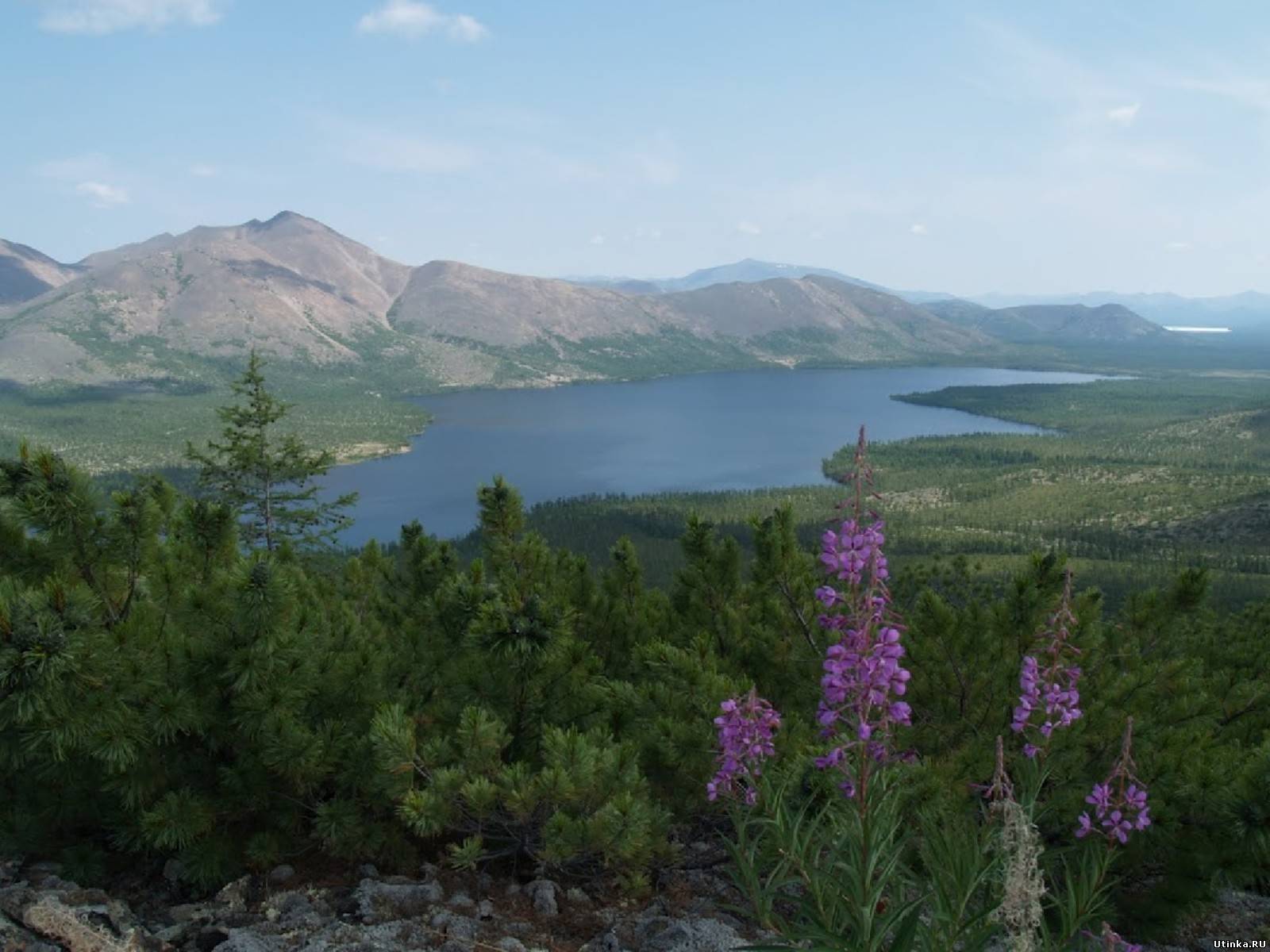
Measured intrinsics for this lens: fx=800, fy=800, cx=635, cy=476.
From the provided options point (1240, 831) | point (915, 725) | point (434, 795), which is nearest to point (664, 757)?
point (434, 795)

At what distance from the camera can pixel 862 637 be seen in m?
3.02

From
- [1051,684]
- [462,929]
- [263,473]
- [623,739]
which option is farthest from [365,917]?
[263,473]

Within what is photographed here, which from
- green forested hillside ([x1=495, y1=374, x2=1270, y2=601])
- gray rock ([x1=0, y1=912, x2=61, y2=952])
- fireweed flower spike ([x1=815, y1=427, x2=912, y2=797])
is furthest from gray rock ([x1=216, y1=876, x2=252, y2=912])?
green forested hillside ([x1=495, y1=374, x2=1270, y2=601])

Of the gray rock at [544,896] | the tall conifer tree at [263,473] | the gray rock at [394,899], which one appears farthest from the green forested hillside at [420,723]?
the tall conifer tree at [263,473]

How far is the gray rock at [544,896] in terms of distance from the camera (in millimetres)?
5957

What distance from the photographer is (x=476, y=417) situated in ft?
643

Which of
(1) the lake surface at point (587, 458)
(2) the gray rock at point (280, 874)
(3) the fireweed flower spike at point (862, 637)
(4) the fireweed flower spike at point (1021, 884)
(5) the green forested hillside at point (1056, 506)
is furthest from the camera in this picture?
(1) the lake surface at point (587, 458)

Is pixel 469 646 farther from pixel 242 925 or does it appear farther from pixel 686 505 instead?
pixel 686 505

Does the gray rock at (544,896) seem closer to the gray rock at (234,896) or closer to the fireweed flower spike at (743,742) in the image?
the gray rock at (234,896)

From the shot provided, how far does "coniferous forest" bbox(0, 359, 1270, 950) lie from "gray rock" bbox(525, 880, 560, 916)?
0.20 metres

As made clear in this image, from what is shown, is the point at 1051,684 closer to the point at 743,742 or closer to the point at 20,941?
the point at 743,742

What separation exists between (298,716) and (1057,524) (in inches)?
4191

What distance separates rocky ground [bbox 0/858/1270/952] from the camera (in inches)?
199

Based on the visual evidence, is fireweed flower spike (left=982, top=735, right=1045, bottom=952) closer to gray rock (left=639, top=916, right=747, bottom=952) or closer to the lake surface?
gray rock (left=639, top=916, right=747, bottom=952)
